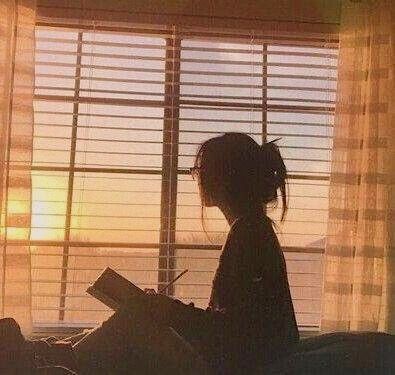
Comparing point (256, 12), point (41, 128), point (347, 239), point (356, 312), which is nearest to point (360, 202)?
point (347, 239)

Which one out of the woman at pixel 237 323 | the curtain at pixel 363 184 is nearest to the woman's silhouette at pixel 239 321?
the woman at pixel 237 323

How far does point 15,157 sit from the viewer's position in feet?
7.96

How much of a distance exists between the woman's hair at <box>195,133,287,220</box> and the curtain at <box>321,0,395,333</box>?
2.38 feet

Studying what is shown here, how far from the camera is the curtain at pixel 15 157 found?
7.81ft

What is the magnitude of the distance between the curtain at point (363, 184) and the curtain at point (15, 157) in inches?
48.4

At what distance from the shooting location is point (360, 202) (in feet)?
8.44

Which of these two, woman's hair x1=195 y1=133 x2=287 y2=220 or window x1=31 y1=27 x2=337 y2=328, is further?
window x1=31 y1=27 x2=337 y2=328

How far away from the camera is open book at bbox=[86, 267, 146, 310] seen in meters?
1.70

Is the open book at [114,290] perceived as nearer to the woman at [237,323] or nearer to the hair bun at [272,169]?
the woman at [237,323]

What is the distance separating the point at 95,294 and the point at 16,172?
864mm

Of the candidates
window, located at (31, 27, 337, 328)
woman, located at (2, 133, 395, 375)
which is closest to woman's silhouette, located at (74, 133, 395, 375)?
woman, located at (2, 133, 395, 375)

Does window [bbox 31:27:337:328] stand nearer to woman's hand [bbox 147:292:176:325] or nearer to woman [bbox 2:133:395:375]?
woman [bbox 2:133:395:375]

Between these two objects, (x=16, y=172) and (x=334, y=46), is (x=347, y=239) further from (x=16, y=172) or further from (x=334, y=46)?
(x=16, y=172)

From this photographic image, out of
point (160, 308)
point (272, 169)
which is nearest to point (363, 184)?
point (272, 169)
